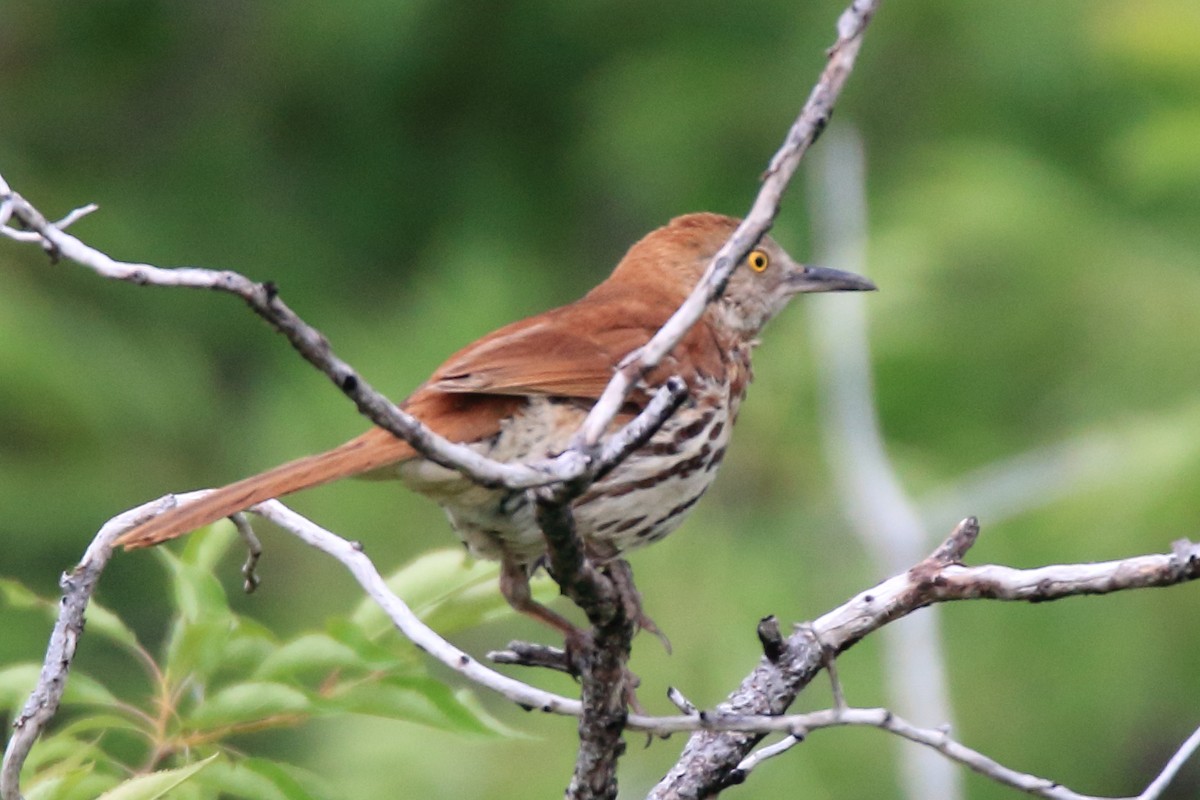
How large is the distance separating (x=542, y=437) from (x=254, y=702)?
1.12m

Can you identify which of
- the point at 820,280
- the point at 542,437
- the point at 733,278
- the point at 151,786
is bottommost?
the point at 151,786

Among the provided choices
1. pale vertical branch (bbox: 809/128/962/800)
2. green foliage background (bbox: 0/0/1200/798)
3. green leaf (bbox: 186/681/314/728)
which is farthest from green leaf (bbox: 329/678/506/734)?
green foliage background (bbox: 0/0/1200/798)

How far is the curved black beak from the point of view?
5.01 meters

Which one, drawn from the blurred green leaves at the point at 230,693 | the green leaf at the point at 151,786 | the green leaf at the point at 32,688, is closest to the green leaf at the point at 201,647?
the blurred green leaves at the point at 230,693

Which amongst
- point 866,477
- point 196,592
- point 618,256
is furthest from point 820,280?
point 618,256

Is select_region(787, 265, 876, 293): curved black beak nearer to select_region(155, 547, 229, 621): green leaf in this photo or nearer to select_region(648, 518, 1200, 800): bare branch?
select_region(648, 518, 1200, 800): bare branch

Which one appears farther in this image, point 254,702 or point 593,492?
point 593,492

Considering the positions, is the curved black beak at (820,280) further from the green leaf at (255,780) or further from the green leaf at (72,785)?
the green leaf at (72,785)

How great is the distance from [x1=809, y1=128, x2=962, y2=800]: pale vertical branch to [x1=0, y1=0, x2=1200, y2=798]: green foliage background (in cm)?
28

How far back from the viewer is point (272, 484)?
2.94 meters

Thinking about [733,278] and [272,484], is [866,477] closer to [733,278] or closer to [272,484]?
[733,278]

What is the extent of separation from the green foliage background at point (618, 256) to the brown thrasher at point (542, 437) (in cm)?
179

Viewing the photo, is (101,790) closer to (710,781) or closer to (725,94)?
(710,781)

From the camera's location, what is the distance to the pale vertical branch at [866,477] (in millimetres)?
4348
